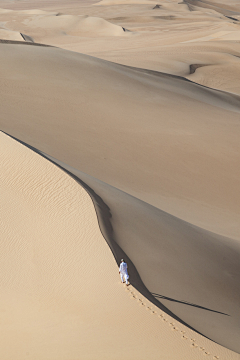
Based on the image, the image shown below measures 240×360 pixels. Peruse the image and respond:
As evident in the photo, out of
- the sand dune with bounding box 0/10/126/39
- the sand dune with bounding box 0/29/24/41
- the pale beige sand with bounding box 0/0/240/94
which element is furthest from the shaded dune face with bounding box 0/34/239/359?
the sand dune with bounding box 0/10/126/39

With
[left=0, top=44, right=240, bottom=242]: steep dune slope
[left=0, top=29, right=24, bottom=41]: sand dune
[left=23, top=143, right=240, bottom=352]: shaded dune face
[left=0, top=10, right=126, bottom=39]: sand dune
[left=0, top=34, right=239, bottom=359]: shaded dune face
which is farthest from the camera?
[left=0, top=10, right=126, bottom=39]: sand dune

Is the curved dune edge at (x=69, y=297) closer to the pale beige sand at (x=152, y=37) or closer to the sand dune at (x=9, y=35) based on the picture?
the pale beige sand at (x=152, y=37)

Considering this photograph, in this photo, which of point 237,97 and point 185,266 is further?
point 237,97

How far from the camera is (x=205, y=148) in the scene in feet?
42.7

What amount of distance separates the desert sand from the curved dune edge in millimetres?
14

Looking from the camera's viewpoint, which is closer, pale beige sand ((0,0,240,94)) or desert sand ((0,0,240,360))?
desert sand ((0,0,240,360))

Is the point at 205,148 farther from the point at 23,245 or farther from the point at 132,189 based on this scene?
the point at 23,245

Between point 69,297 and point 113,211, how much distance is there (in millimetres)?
2166

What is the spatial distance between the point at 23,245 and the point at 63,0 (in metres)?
101

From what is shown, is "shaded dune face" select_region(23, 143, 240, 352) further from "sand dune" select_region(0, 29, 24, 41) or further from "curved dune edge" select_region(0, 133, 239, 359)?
"sand dune" select_region(0, 29, 24, 41)

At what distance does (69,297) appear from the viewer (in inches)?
196

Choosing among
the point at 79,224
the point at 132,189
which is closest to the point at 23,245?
the point at 79,224

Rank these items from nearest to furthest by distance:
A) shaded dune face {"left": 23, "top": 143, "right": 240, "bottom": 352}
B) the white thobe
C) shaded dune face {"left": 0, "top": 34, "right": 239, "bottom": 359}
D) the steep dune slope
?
the white thobe, shaded dune face {"left": 23, "top": 143, "right": 240, "bottom": 352}, shaded dune face {"left": 0, "top": 34, "right": 239, "bottom": 359}, the steep dune slope

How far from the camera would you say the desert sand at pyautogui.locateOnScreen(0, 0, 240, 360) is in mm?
4648
